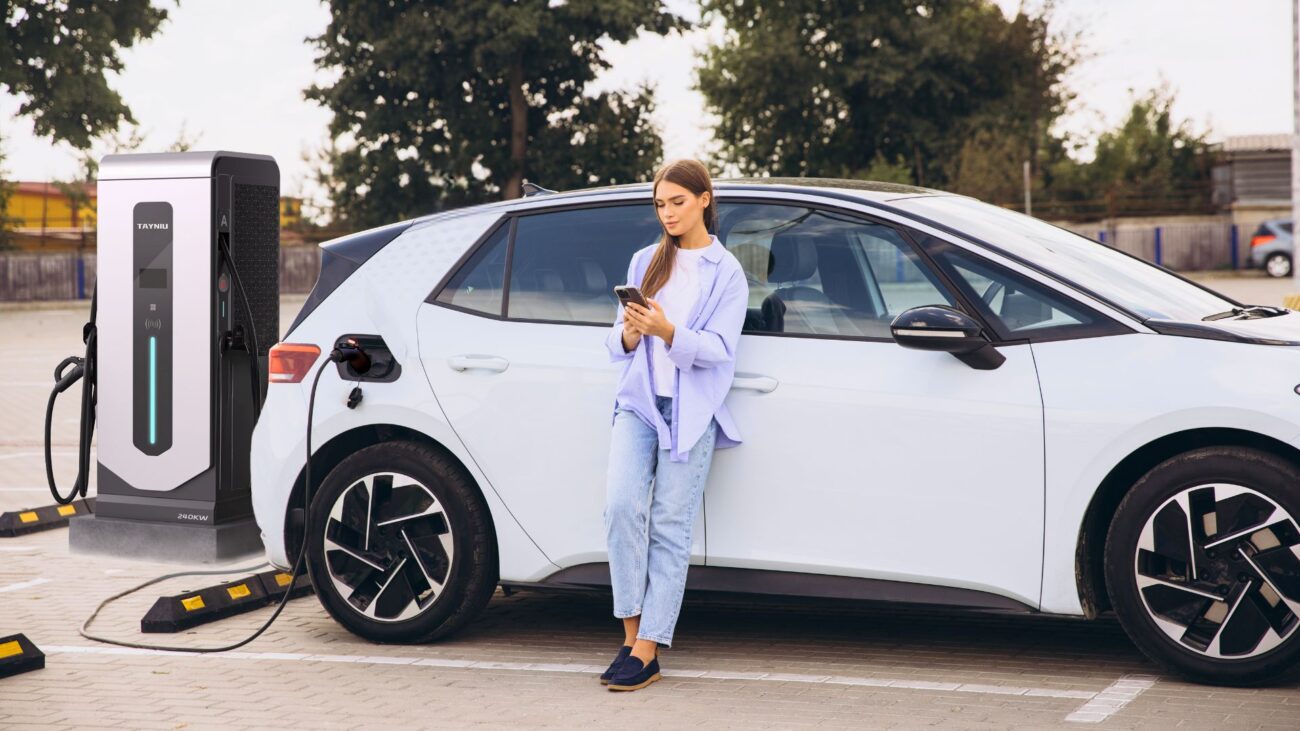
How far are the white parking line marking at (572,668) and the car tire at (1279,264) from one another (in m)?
39.2

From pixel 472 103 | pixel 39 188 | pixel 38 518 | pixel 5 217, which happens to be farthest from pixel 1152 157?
pixel 38 518

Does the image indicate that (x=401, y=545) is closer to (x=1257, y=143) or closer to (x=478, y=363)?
(x=478, y=363)

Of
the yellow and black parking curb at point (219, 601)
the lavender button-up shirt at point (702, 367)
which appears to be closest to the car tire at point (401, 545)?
the yellow and black parking curb at point (219, 601)

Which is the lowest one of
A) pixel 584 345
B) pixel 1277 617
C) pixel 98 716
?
pixel 98 716

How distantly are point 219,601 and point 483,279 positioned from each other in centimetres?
181

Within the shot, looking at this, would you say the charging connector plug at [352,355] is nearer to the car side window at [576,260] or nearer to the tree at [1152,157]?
the car side window at [576,260]

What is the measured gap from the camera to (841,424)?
197 inches

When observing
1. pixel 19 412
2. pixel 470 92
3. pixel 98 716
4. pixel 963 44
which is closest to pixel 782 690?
pixel 98 716

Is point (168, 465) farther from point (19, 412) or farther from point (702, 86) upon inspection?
point (702, 86)

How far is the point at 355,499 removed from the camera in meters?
5.68

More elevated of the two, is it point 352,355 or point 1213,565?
point 352,355

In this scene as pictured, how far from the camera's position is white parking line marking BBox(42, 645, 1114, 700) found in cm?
493

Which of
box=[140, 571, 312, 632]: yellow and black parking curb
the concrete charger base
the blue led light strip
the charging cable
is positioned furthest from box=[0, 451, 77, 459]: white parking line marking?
box=[140, 571, 312, 632]: yellow and black parking curb

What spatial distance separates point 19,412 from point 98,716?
11.3m
